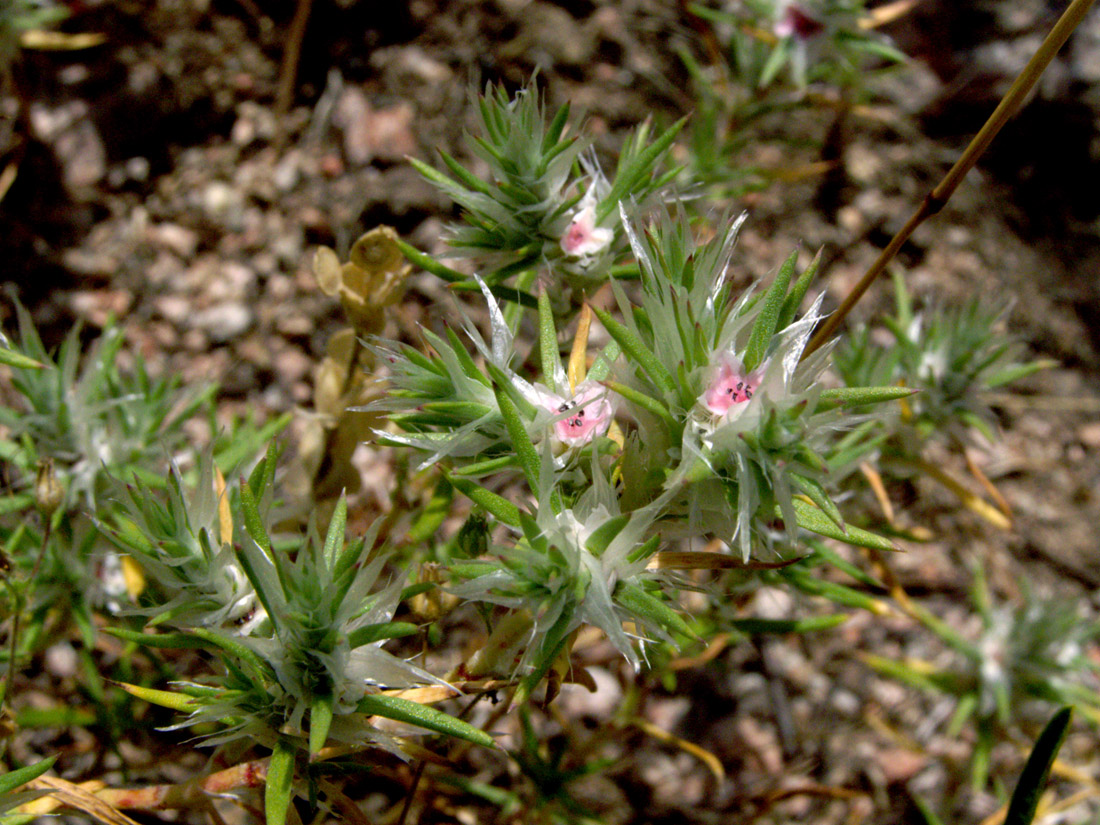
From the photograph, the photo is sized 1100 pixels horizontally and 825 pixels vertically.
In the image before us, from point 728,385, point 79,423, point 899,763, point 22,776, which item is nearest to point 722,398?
point 728,385

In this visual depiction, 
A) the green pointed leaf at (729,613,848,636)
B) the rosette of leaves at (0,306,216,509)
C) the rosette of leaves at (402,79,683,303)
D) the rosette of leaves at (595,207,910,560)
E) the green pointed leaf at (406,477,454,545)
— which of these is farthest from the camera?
the green pointed leaf at (729,613,848,636)

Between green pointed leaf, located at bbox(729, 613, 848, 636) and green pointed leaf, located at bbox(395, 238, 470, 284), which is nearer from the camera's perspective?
green pointed leaf, located at bbox(395, 238, 470, 284)

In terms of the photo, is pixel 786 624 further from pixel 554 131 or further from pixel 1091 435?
pixel 1091 435

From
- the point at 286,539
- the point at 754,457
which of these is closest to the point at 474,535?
the point at 754,457

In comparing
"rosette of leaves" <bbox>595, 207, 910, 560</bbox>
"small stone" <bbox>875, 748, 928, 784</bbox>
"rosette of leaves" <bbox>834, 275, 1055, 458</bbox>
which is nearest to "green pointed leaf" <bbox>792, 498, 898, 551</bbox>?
"rosette of leaves" <bbox>595, 207, 910, 560</bbox>

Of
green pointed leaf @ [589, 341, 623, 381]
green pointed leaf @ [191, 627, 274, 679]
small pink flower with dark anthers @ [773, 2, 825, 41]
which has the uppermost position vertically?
small pink flower with dark anthers @ [773, 2, 825, 41]

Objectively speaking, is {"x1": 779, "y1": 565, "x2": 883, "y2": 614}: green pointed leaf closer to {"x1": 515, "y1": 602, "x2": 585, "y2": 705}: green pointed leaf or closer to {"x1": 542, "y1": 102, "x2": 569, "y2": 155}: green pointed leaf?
{"x1": 515, "y1": 602, "x2": 585, "y2": 705}: green pointed leaf

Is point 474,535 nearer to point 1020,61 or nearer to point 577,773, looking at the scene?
point 577,773
